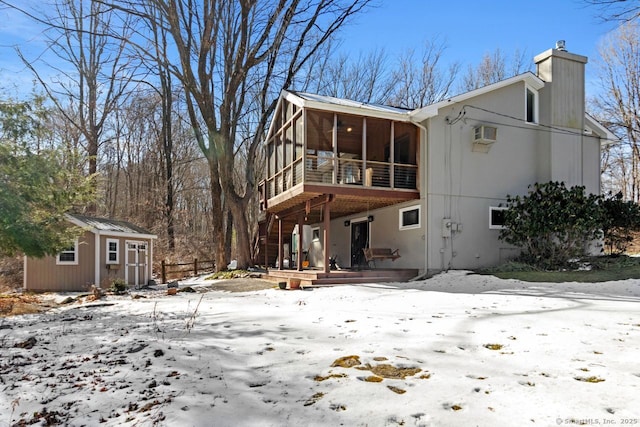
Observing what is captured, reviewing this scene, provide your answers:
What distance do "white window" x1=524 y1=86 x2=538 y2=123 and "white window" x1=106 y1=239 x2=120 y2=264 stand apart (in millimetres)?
15458

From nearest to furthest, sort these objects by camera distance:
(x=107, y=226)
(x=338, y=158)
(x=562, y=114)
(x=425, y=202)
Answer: (x=338, y=158) < (x=425, y=202) < (x=562, y=114) < (x=107, y=226)

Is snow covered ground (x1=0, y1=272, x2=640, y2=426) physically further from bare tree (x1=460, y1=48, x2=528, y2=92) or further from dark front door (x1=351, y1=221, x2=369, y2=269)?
bare tree (x1=460, y1=48, x2=528, y2=92)

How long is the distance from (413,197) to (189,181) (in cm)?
2218

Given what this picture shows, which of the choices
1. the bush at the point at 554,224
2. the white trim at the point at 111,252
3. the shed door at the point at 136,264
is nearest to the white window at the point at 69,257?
the white trim at the point at 111,252

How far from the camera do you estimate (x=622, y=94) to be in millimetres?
23406

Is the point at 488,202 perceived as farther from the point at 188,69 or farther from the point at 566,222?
the point at 188,69

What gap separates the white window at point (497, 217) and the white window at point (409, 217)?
235 cm

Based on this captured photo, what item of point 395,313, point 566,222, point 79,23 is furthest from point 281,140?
point 79,23

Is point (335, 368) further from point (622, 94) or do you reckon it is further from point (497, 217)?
point (622, 94)

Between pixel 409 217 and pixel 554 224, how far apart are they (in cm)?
399

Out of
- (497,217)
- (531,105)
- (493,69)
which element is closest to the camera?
(497,217)

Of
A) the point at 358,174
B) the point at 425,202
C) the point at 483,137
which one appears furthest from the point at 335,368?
the point at 483,137

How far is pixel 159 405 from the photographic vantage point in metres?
2.96

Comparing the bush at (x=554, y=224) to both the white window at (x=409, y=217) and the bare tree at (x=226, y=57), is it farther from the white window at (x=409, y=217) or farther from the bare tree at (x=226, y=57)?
the bare tree at (x=226, y=57)
